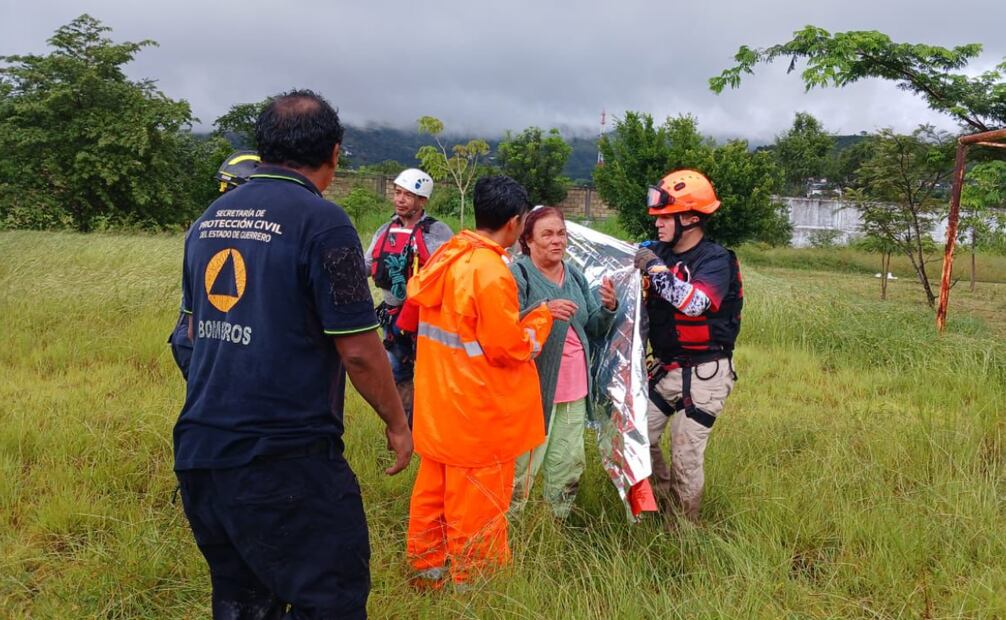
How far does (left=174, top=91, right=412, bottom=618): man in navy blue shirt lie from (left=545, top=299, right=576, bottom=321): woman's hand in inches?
44.7

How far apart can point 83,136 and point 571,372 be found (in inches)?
769

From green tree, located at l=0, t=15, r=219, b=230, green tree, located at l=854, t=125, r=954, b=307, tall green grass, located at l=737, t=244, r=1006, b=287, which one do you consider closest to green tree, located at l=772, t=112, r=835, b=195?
tall green grass, located at l=737, t=244, r=1006, b=287

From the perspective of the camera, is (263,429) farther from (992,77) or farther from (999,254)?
(999,254)

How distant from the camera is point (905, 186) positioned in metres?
12.0

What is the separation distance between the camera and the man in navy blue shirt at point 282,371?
5.94 feet

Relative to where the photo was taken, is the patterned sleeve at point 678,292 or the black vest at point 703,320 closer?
the patterned sleeve at point 678,292

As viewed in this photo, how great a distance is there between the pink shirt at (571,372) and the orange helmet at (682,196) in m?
0.69

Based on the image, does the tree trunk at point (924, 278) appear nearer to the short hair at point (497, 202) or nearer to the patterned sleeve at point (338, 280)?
the short hair at point (497, 202)

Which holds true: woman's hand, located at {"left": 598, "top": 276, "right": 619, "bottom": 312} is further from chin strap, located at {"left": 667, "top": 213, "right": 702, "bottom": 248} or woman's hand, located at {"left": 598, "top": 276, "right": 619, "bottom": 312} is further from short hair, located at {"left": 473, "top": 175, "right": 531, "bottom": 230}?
short hair, located at {"left": 473, "top": 175, "right": 531, "bottom": 230}

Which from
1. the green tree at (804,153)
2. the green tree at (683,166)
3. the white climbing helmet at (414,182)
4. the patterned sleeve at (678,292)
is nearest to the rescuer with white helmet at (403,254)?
the white climbing helmet at (414,182)

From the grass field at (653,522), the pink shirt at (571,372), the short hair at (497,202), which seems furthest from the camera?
the pink shirt at (571,372)

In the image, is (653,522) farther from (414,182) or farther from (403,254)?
(414,182)

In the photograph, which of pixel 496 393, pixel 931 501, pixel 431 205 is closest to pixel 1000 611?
pixel 931 501

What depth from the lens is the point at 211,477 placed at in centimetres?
186
